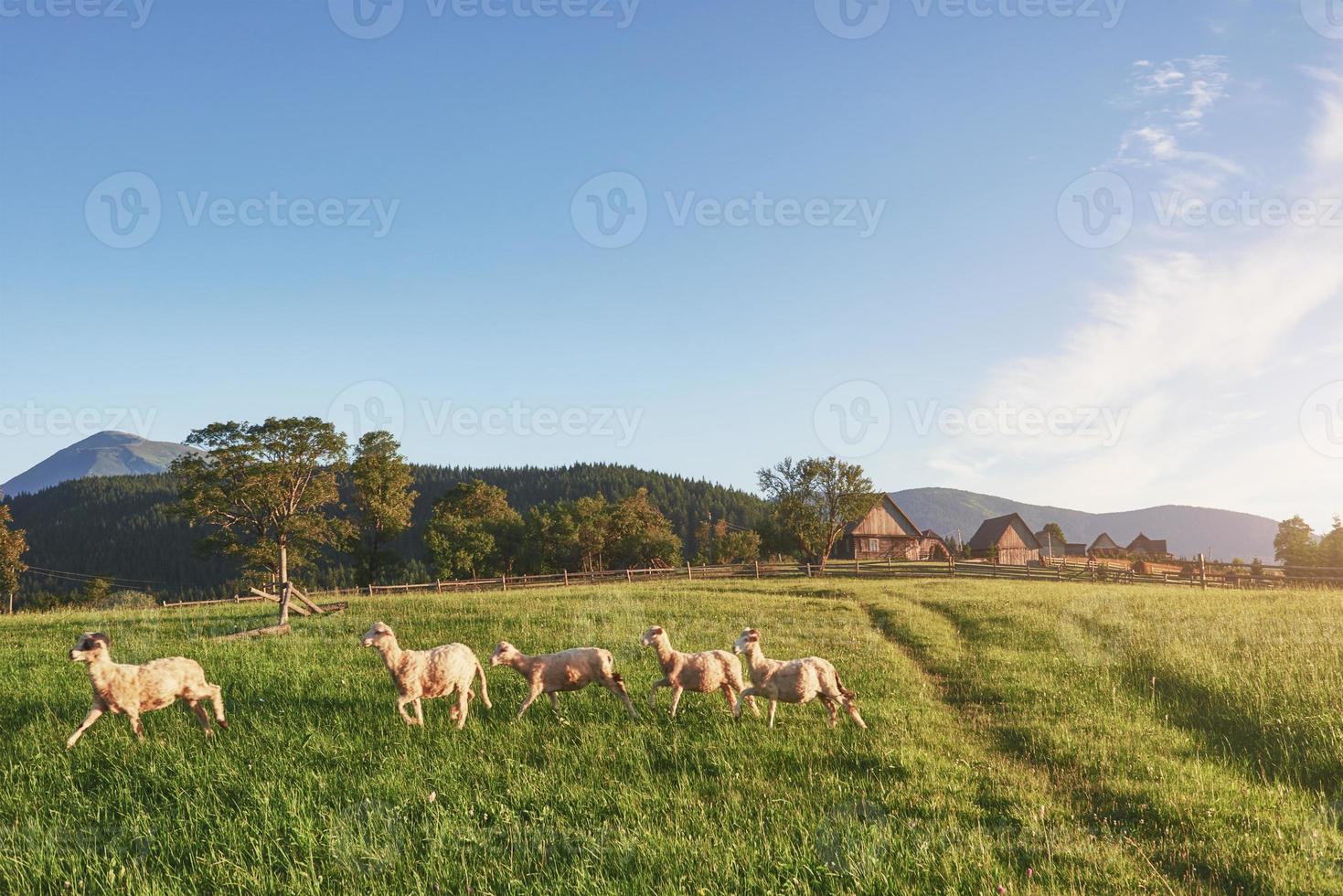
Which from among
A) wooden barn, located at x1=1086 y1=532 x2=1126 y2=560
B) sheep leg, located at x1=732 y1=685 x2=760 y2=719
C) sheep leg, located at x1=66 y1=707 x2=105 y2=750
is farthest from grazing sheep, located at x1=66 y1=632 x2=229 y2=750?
wooden barn, located at x1=1086 y1=532 x2=1126 y2=560

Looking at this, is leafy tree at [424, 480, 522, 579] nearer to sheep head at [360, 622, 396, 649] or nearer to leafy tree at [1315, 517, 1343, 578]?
sheep head at [360, 622, 396, 649]

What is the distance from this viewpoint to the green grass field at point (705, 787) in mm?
5043

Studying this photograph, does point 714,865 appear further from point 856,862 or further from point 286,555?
point 286,555

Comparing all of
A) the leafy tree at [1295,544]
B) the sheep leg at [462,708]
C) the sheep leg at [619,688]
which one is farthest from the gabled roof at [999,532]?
the sheep leg at [462,708]

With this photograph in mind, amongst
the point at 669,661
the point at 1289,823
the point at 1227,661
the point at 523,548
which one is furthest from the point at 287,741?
the point at 523,548

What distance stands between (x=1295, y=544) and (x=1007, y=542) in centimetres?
2670

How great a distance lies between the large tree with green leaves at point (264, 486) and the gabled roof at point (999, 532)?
71.8m

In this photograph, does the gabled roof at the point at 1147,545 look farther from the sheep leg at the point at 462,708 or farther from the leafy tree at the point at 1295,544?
the sheep leg at the point at 462,708

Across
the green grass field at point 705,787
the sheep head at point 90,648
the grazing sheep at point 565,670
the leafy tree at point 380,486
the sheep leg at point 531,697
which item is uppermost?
the leafy tree at point 380,486

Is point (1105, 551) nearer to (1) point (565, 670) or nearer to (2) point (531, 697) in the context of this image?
(1) point (565, 670)

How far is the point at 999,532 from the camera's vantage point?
281 feet

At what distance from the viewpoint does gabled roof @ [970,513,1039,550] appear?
8569cm

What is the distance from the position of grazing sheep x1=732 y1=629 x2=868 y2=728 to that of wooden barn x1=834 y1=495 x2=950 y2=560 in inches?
2986

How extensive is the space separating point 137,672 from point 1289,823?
1108 centimetres
